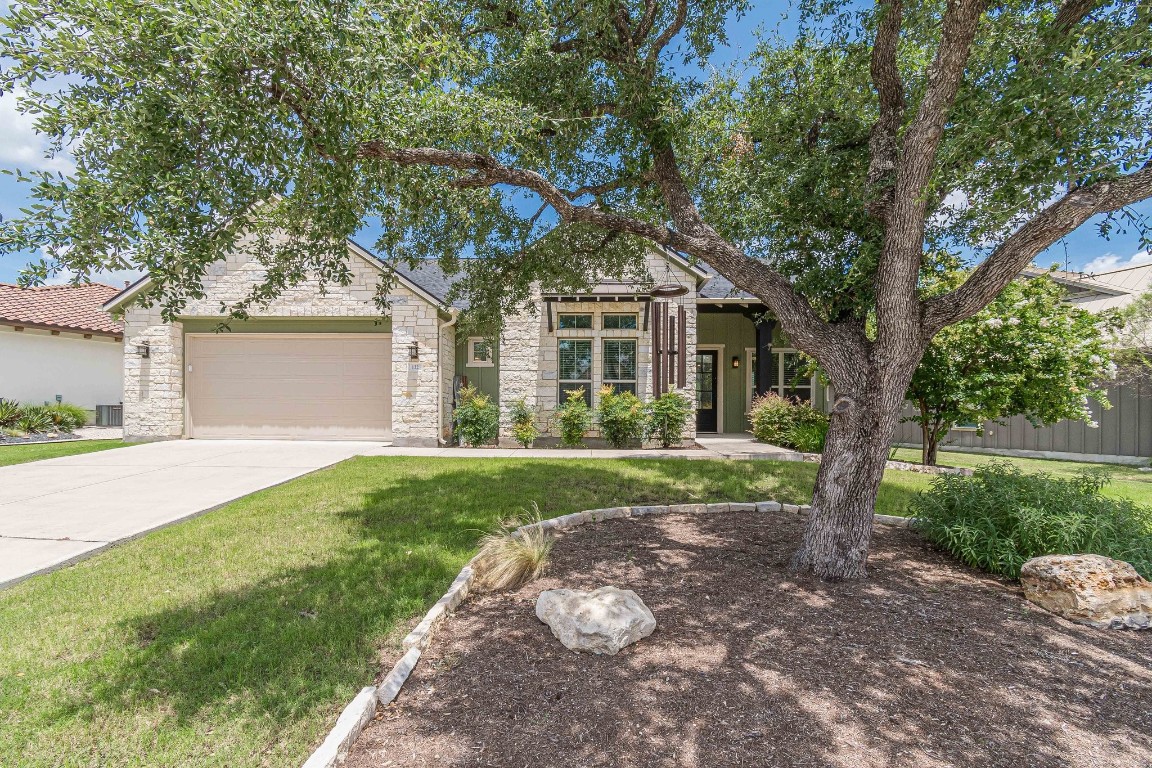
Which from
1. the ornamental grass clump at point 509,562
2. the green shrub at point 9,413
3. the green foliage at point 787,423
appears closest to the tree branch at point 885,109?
the ornamental grass clump at point 509,562

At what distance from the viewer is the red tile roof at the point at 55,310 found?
1288 centimetres

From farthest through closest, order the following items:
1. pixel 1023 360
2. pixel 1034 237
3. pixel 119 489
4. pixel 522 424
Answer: pixel 522 424, pixel 1023 360, pixel 119 489, pixel 1034 237

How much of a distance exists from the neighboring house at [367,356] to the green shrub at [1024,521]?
6.69m

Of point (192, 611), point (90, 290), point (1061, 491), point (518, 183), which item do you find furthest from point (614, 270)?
point (90, 290)

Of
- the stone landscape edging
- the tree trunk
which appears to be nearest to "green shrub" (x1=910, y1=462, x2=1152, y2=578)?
the stone landscape edging

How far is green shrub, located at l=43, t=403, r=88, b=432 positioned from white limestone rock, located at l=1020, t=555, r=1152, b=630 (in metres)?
17.8

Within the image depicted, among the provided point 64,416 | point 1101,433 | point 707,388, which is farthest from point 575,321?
point 64,416

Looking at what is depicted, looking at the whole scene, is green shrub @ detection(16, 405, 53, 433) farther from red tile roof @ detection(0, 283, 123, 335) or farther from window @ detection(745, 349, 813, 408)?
window @ detection(745, 349, 813, 408)

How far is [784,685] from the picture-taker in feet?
8.00

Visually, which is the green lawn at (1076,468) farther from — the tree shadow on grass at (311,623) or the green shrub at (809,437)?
the tree shadow on grass at (311,623)

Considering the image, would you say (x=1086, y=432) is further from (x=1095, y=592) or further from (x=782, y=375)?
(x=1095, y=592)

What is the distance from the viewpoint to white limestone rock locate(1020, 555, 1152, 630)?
122 inches

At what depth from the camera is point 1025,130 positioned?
2.83 metres

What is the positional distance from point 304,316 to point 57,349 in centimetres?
859
